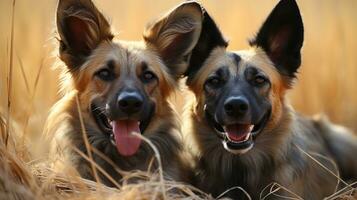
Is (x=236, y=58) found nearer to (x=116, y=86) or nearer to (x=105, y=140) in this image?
(x=116, y=86)

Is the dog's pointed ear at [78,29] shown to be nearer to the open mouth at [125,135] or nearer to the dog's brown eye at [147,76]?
the dog's brown eye at [147,76]

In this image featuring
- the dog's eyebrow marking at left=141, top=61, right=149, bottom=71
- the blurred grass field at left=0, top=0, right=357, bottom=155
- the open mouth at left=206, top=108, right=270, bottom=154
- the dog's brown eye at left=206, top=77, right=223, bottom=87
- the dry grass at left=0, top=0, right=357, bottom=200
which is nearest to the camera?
the open mouth at left=206, top=108, right=270, bottom=154

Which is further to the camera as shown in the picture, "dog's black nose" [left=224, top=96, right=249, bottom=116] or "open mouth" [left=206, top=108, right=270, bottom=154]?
"open mouth" [left=206, top=108, right=270, bottom=154]

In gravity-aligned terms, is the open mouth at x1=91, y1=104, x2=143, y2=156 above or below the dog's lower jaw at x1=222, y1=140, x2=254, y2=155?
above

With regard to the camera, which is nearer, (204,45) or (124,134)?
(124,134)

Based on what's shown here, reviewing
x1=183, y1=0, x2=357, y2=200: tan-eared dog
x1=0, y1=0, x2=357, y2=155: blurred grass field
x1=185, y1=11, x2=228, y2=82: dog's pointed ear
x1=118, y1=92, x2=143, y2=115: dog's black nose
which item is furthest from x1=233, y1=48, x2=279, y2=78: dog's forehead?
x1=0, y1=0, x2=357, y2=155: blurred grass field

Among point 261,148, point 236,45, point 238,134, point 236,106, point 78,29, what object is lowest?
point 236,45

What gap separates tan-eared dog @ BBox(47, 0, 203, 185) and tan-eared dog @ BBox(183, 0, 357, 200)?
0.24 m

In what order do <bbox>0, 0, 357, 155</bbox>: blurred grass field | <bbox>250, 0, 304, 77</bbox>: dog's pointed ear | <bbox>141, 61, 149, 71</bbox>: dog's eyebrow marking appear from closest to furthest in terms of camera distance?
<bbox>141, 61, 149, 71</bbox>: dog's eyebrow marking < <bbox>250, 0, 304, 77</bbox>: dog's pointed ear < <bbox>0, 0, 357, 155</bbox>: blurred grass field

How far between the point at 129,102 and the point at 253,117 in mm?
1137

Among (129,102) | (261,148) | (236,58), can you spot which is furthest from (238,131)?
(129,102)

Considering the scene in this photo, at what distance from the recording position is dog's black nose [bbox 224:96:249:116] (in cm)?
582

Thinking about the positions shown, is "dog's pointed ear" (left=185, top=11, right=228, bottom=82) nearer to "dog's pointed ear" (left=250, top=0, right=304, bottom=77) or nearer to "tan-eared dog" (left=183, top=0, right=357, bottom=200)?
"tan-eared dog" (left=183, top=0, right=357, bottom=200)

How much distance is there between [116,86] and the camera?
583 cm
